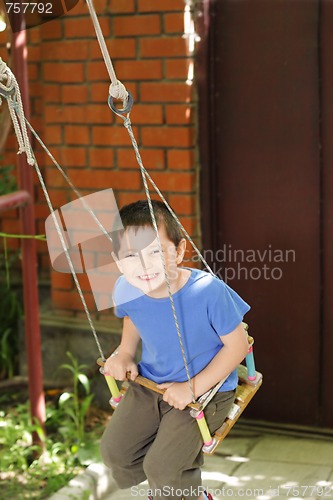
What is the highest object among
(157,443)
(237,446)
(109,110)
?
(109,110)

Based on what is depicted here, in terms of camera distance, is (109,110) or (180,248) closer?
(180,248)

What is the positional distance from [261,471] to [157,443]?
1436 millimetres

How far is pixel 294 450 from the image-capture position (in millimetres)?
4613

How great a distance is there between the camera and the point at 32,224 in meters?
4.41

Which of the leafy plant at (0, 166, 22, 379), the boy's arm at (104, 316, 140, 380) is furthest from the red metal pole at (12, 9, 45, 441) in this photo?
the boy's arm at (104, 316, 140, 380)

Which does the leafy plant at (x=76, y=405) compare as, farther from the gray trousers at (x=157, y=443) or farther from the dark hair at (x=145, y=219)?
the dark hair at (x=145, y=219)

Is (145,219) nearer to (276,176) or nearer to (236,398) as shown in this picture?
(236,398)

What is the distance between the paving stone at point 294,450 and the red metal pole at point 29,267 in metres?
1.09

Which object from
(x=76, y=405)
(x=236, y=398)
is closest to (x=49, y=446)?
(x=76, y=405)

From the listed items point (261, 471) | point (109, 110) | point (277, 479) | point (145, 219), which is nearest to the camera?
point (145, 219)

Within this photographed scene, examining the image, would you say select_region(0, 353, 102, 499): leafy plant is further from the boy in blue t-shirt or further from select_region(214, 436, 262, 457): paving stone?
the boy in blue t-shirt

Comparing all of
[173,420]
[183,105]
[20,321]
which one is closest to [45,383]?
[20,321]

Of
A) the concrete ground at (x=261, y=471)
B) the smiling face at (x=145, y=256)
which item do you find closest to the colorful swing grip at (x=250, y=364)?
the smiling face at (x=145, y=256)

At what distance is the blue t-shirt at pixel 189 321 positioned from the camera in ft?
9.52
